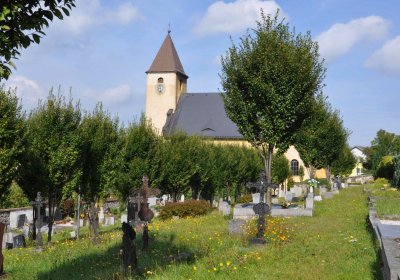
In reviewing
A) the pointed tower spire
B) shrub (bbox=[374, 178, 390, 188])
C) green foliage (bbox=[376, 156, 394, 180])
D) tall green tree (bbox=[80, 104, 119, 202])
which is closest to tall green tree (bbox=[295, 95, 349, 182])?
shrub (bbox=[374, 178, 390, 188])

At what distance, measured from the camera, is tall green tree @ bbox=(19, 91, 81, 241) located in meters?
18.9

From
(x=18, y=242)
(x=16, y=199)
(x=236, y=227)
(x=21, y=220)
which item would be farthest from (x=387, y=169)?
(x=18, y=242)

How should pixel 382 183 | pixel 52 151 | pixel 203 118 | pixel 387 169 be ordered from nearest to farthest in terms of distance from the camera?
pixel 52 151, pixel 382 183, pixel 387 169, pixel 203 118

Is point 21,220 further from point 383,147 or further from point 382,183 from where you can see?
point 383,147

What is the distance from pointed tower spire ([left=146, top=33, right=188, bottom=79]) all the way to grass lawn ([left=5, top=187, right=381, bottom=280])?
54.0 metres

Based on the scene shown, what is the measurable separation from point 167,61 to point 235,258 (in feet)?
199

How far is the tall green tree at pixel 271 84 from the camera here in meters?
20.4

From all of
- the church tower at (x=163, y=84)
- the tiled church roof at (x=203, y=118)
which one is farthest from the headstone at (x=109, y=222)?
the church tower at (x=163, y=84)

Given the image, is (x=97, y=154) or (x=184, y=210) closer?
(x=97, y=154)

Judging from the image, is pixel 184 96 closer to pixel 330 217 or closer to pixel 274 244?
pixel 330 217

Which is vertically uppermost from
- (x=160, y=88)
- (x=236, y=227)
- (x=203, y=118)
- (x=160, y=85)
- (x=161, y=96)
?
(x=160, y=85)

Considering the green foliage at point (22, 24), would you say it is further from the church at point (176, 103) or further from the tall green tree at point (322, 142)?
the church at point (176, 103)

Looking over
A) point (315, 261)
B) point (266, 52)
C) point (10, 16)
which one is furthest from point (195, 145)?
point (10, 16)

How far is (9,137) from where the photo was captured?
16.4 metres
